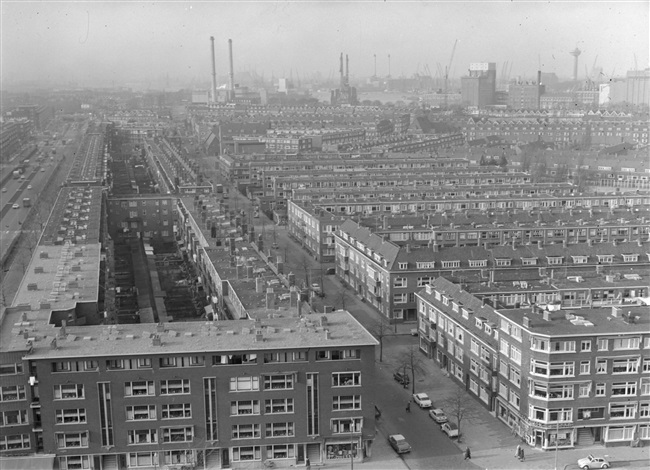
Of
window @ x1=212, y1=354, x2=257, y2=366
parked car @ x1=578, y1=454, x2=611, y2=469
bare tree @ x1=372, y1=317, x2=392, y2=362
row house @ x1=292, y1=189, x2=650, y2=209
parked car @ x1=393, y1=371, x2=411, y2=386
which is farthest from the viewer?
row house @ x1=292, y1=189, x2=650, y2=209

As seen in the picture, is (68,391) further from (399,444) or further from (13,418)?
(399,444)

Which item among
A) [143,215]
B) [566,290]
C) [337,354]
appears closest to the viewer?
[337,354]

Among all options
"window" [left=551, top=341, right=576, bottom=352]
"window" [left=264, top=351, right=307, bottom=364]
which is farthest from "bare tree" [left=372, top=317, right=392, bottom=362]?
"window" [left=264, top=351, right=307, bottom=364]

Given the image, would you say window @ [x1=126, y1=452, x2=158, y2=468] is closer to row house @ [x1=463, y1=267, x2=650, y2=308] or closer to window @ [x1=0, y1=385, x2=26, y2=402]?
window @ [x1=0, y1=385, x2=26, y2=402]

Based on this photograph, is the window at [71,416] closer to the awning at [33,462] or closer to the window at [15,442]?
the awning at [33,462]

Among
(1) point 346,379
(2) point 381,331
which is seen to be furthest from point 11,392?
(2) point 381,331

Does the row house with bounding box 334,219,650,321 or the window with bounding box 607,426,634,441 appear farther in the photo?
the row house with bounding box 334,219,650,321
